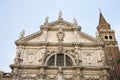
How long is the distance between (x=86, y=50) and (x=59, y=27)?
4.39 m

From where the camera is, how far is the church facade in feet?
64.4

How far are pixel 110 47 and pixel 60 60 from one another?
36.7 feet

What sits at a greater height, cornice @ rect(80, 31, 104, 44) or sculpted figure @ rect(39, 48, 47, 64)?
cornice @ rect(80, 31, 104, 44)

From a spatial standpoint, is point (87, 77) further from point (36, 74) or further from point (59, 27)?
point (59, 27)

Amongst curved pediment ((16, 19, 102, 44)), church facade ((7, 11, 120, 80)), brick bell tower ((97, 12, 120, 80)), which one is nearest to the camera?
church facade ((7, 11, 120, 80))

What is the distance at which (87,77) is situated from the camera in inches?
770

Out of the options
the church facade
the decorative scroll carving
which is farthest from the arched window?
the decorative scroll carving

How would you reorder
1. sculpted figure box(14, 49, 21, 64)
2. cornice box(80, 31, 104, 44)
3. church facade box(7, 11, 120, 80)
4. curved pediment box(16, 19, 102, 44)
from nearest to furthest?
church facade box(7, 11, 120, 80), sculpted figure box(14, 49, 21, 64), cornice box(80, 31, 104, 44), curved pediment box(16, 19, 102, 44)

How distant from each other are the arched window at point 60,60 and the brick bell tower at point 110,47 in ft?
17.2

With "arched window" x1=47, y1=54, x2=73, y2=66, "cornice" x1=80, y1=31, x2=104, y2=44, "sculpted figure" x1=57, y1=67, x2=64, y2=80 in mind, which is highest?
"cornice" x1=80, y1=31, x2=104, y2=44

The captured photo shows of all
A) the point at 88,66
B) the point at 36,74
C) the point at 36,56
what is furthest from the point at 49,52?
the point at 88,66

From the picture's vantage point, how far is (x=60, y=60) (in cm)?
2138

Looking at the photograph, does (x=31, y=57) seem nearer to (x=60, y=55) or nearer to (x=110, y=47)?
(x=60, y=55)

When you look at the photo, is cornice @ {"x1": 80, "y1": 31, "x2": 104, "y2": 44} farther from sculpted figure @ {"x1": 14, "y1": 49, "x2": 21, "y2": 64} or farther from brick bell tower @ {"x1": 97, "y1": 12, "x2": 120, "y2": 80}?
sculpted figure @ {"x1": 14, "y1": 49, "x2": 21, "y2": 64}
